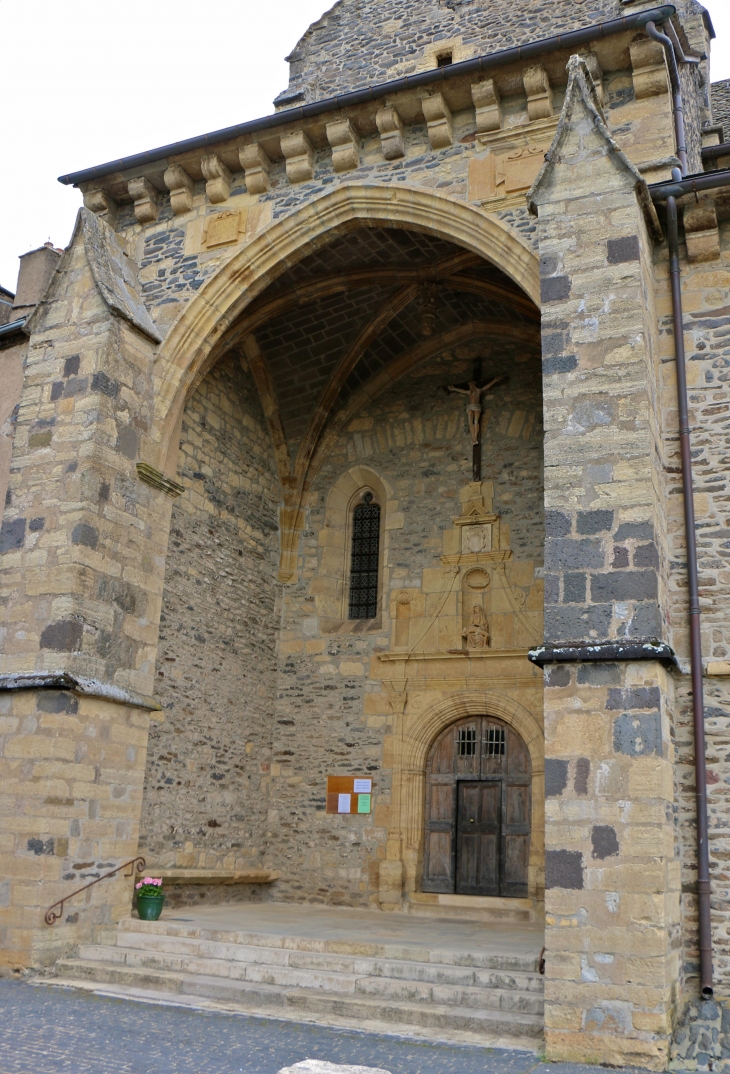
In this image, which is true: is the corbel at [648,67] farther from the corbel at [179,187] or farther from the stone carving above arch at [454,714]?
the stone carving above arch at [454,714]

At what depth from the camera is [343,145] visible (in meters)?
9.09

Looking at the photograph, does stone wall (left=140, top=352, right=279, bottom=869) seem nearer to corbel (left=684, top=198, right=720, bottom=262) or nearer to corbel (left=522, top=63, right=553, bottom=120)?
corbel (left=522, top=63, right=553, bottom=120)

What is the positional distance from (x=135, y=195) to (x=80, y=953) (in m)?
7.04

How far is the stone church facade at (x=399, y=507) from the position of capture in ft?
20.1

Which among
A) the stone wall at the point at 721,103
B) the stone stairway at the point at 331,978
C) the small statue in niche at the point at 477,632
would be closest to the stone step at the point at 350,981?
the stone stairway at the point at 331,978

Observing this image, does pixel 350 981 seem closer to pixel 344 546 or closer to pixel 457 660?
pixel 457 660

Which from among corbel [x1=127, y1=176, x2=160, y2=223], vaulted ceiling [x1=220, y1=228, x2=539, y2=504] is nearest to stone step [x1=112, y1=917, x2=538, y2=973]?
vaulted ceiling [x1=220, y1=228, x2=539, y2=504]

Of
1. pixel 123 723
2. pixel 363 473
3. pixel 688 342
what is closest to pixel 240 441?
pixel 363 473

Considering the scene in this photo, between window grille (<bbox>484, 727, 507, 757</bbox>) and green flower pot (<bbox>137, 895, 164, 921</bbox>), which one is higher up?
A: window grille (<bbox>484, 727, 507, 757</bbox>)

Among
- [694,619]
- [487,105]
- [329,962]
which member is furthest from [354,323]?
[329,962]

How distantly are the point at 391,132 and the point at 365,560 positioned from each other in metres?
4.70

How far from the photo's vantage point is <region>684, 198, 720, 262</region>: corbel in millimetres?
7301

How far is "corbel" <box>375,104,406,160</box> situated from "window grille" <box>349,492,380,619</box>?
4.05 meters

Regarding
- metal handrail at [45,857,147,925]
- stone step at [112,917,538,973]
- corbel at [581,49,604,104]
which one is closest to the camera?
stone step at [112,917,538,973]
